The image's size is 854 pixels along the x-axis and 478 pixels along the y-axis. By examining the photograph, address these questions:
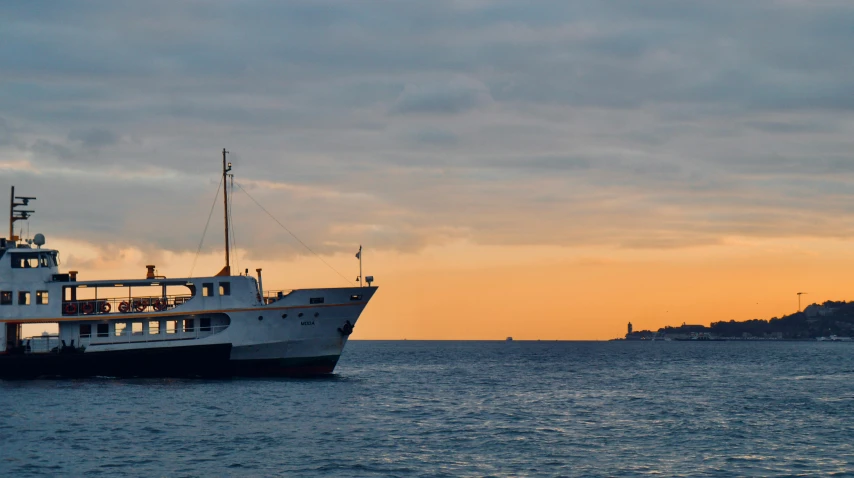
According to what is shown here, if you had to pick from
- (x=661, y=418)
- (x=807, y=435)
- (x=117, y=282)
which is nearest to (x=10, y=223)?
(x=117, y=282)

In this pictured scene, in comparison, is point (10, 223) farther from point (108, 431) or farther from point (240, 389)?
point (108, 431)

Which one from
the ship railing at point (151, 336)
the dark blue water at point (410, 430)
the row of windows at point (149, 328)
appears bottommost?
the dark blue water at point (410, 430)

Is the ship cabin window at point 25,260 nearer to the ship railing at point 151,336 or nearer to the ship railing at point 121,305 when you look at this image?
the ship railing at point 121,305

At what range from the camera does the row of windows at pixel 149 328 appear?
210 feet

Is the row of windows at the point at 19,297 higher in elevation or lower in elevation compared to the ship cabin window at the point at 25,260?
lower

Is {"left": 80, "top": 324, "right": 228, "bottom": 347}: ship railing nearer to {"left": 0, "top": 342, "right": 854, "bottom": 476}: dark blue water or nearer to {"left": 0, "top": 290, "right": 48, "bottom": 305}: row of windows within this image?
{"left": 0, "top": 342, "right": 854, "bottom": 476}: dark blue water

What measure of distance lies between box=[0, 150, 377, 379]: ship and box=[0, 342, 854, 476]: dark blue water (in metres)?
1.70

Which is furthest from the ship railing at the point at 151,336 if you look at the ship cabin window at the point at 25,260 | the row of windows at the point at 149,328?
the ship cabin window at the point at 25,260

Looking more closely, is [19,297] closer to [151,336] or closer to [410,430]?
[151,336]

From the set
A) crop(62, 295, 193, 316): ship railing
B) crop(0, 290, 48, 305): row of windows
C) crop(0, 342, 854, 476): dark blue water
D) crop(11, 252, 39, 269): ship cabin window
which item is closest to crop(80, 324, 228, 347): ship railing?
crop(62, 295, 193, 316): ship railing

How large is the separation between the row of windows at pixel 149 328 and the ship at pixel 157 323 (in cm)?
7

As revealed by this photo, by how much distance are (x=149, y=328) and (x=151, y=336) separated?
616 millimetres

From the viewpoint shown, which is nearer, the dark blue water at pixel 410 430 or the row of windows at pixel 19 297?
the dark blue water at pixel 410 430

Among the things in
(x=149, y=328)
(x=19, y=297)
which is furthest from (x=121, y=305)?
(x=19, y=297)
